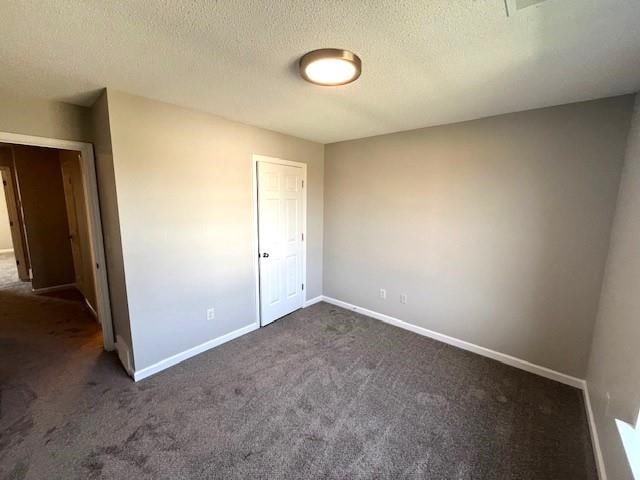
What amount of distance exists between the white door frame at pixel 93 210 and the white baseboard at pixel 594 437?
3940mm

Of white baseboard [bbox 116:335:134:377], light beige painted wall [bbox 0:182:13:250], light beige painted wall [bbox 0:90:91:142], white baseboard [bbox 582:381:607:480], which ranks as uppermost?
light beige painted wall [bbox 0:90:91:142]

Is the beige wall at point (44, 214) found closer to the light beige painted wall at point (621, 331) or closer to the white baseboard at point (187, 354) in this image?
the white baseboard at point (187, 354)

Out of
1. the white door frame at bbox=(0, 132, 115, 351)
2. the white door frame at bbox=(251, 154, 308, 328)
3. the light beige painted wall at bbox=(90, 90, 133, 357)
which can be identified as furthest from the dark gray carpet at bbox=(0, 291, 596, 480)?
the white door frame at bbox=(251, 154, 308, 328)

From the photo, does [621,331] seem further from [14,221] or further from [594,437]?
[14,221]

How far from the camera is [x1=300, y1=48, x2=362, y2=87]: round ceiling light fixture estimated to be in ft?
4.64

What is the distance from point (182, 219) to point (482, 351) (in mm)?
3239

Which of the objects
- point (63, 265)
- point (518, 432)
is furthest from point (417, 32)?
point (63, 265)

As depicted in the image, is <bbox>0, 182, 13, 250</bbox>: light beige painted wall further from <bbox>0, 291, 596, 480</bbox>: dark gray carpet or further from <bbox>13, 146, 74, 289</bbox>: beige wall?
<bbox>0, 291, 596, 480</bbox>: dark gray carpet

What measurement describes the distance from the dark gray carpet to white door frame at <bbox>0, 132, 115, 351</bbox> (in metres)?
0.39

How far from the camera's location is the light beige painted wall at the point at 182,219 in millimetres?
2143

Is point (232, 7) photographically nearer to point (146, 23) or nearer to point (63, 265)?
point (146, 23)

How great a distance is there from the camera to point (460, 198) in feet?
8.97

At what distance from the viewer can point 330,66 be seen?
59.0 inches

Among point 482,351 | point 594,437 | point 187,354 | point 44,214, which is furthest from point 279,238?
point 44,214
